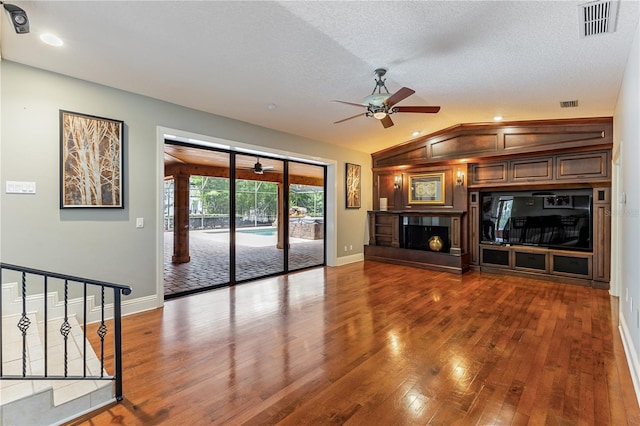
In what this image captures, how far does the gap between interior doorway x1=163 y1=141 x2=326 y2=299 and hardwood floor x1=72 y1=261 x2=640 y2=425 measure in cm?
83

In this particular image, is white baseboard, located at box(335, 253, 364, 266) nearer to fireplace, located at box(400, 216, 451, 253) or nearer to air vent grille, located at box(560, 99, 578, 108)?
fireplace, located at box(400, 216, 451, 253)

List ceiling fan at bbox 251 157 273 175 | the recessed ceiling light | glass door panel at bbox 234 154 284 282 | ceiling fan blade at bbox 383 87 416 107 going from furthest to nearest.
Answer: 1. ceiling fan at bbox 251 157 273 175
2. glass door panel at bbox 234 154 284 282
3. ceiling fan blade at bbox 383 87 416 107
4. the recessed ceiling light

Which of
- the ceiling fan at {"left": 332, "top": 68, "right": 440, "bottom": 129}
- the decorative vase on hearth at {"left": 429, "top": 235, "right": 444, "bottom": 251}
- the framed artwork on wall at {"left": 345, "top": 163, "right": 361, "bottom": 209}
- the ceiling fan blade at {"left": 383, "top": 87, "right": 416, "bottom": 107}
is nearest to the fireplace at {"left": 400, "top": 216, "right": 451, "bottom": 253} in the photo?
the decorative vase on hearth at {"left": 429, "top": 235, "right": 444, "bottom": 251}

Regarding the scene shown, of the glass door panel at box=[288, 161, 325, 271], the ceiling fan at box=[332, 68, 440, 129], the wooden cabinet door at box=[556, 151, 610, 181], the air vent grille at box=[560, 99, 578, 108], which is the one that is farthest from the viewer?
the glass door panel at box=[288, 161, 325, 271]

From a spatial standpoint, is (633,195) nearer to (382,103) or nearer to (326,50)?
(382,103)

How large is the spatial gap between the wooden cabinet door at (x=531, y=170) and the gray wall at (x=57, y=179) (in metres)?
5.32

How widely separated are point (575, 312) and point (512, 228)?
2409mm

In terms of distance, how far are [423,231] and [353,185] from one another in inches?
76.7

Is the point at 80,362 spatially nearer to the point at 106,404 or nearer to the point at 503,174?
the point at 106,404

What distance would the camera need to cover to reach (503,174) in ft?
19.7

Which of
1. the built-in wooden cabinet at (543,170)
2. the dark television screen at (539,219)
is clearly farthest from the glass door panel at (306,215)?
the dark television screen at (539,219)

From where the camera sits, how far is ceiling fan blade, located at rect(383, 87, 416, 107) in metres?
3.09

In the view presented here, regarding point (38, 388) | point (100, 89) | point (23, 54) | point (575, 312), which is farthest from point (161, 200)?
point (575, 312)

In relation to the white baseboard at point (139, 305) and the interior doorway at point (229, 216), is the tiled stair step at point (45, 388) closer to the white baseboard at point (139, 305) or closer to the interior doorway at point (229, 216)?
the white baseboard at point (139, 305)
